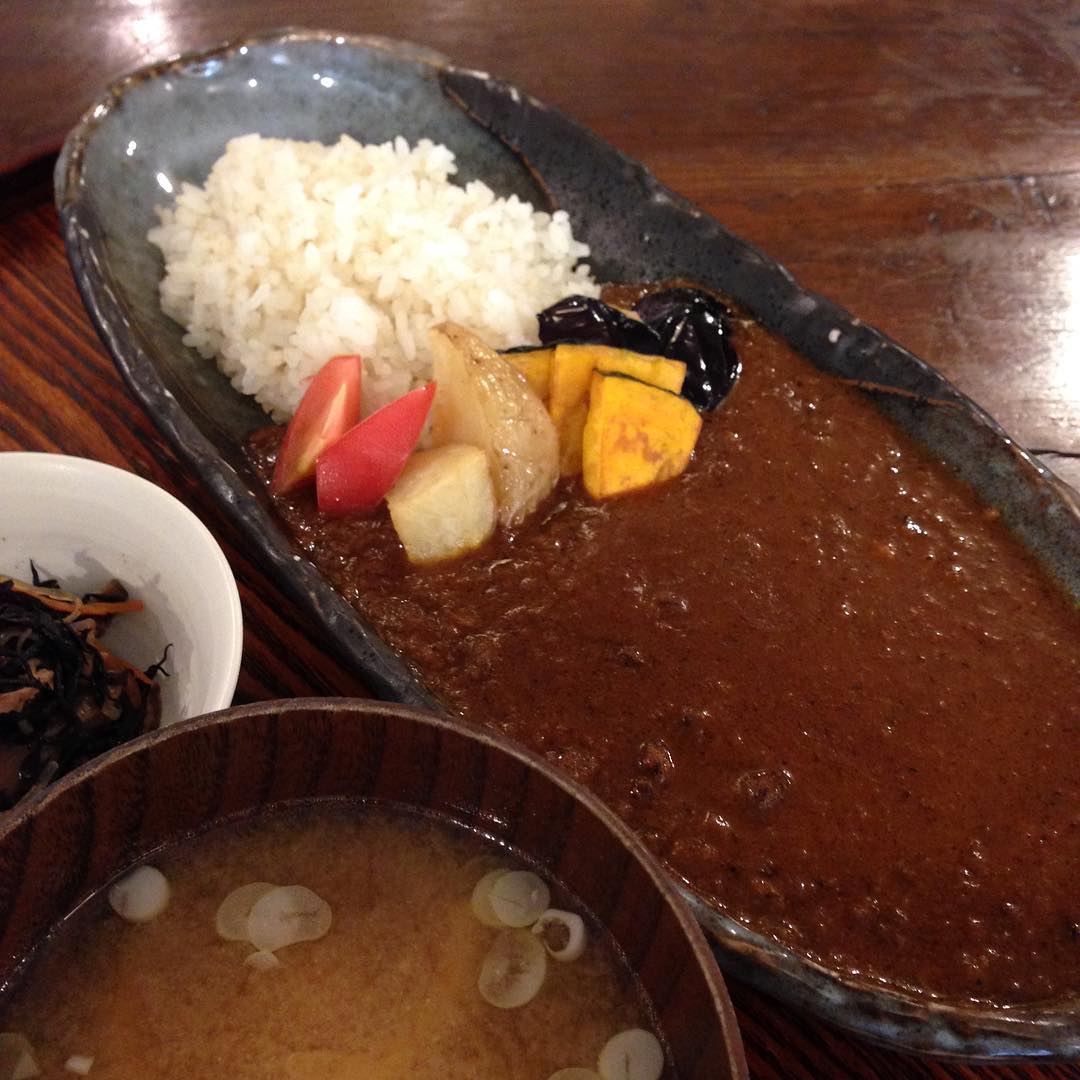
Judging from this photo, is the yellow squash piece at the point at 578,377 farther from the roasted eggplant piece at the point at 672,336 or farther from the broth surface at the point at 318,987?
the broth surface at the point at 318,987

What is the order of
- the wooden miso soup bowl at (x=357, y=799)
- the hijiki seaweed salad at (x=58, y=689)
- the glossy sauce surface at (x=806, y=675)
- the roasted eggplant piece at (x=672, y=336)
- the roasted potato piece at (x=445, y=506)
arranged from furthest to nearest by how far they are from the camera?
the roasted eggplant piece at (x=672, y=336)
the roasted potato piece at (x=445, y=506)
the glossy sauce surface at (x=806, y=675)
the hijiki seaweed salad at (x=58, y=689)
the wooden miso soup bowl at (x=357, y=799)

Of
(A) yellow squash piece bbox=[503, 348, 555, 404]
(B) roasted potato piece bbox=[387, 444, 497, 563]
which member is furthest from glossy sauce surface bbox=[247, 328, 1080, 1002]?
(A) yellow squash piece bbox=[503, 348, 555, 404]

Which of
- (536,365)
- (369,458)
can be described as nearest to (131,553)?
(369,458)

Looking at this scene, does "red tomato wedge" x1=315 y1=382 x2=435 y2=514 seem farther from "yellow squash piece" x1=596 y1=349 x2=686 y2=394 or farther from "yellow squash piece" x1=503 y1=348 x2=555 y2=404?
"yellow squash piece" x1=596 y1=349 x2=686 y2=394

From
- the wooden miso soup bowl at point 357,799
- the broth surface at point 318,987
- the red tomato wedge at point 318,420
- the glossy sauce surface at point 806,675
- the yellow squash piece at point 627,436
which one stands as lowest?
the glossy sauce surface at point 806,675

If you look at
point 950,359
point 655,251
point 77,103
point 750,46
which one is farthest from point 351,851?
point 750,46

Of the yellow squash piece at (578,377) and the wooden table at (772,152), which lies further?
the wooden table at (772,152)

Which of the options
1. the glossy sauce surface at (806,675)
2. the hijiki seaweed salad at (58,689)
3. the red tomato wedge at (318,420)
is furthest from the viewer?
the red tomato wedge at (318,420)

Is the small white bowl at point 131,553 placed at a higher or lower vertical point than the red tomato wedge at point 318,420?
higher

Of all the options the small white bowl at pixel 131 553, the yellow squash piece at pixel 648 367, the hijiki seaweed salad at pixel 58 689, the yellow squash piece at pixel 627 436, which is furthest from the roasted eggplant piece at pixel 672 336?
the hijiki seaweed salad at pixel 58 689
